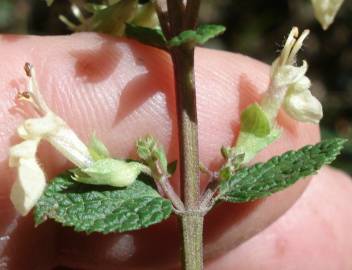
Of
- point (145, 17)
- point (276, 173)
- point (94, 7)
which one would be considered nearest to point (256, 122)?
point (276, 173)

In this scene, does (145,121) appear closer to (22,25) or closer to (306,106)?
(306,106)

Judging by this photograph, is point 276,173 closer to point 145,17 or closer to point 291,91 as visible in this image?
point 291,91

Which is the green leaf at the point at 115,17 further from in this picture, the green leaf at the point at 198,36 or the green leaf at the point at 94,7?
the green leaf at the point at 198,36

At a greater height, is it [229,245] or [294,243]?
[229,245]

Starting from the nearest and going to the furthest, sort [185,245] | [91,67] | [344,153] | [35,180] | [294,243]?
[35,180], [185,245], [91,67], [294,243], [344,153]

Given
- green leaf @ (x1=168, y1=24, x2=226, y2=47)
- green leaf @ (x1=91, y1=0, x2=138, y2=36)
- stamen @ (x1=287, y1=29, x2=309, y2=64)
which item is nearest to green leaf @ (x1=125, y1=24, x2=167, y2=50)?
green leaf @ (x1=91, y1=0, x2=138, y2=36)

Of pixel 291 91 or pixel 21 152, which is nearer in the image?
pixel 21 152

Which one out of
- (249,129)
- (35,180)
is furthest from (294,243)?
(35,180)
